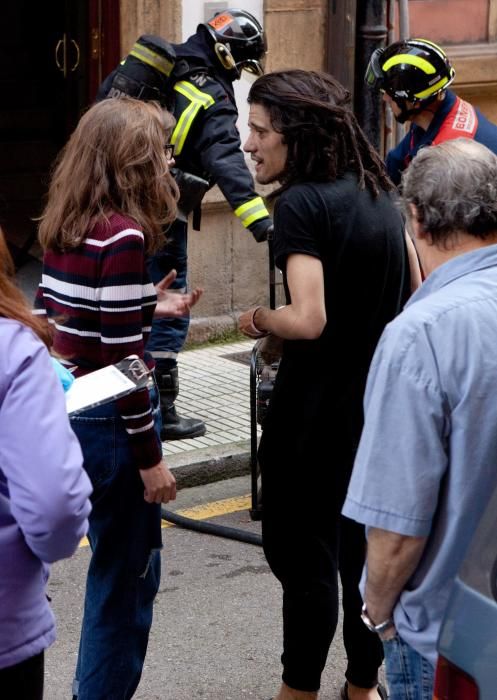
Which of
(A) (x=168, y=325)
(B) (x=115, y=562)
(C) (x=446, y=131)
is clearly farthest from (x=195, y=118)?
(B) (x=115, y=562)

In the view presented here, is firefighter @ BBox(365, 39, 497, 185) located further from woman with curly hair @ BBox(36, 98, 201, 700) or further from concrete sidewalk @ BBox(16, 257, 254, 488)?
woman with curly hair @ BBox(36, 98, 201, 700)

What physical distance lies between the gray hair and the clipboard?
29.2 inches

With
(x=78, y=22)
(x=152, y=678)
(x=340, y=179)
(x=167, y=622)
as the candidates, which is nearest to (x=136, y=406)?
(x=340, y=179)

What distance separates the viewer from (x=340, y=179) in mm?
3627

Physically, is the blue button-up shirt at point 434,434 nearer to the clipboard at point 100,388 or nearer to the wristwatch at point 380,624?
the wristwatch at point 380,624

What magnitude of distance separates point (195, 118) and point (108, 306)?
3475 mm

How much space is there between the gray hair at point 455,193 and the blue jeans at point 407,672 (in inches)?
33.1

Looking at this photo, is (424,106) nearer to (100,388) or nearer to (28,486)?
(100,388)

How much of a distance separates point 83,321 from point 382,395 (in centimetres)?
107

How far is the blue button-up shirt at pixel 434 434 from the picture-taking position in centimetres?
247

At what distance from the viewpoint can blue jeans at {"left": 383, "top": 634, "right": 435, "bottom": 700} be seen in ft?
8.63

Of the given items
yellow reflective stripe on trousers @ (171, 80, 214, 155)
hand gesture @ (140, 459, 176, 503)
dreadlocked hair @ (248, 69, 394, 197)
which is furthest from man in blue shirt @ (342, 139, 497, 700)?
yellow reflective stripe on trousers @ (171, 80, 214, 155)

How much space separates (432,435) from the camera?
2471mm

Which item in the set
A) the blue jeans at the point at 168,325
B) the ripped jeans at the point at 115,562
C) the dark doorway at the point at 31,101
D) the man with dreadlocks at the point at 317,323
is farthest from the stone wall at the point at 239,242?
the ripped jeans at the point at 115,562
